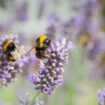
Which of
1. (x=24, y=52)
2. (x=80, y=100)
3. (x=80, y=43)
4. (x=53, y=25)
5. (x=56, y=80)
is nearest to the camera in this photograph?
(x=56, y=80)

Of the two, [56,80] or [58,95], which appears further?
[58,95]

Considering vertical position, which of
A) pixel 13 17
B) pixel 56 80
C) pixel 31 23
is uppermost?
pixel 31 23

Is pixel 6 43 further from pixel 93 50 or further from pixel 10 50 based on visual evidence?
pixel 93 50

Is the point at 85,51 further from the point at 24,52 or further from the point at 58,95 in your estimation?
the point at 24,52

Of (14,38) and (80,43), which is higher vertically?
(80,43)

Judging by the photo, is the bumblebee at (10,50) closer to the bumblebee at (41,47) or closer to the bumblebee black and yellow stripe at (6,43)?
the bumblebee black and yellow stripe at (6,43)

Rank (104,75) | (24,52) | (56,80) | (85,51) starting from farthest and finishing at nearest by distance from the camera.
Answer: (104,75), (85,51), (24,52), (56,80)

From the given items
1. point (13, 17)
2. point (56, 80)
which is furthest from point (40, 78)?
point (13, 17)
